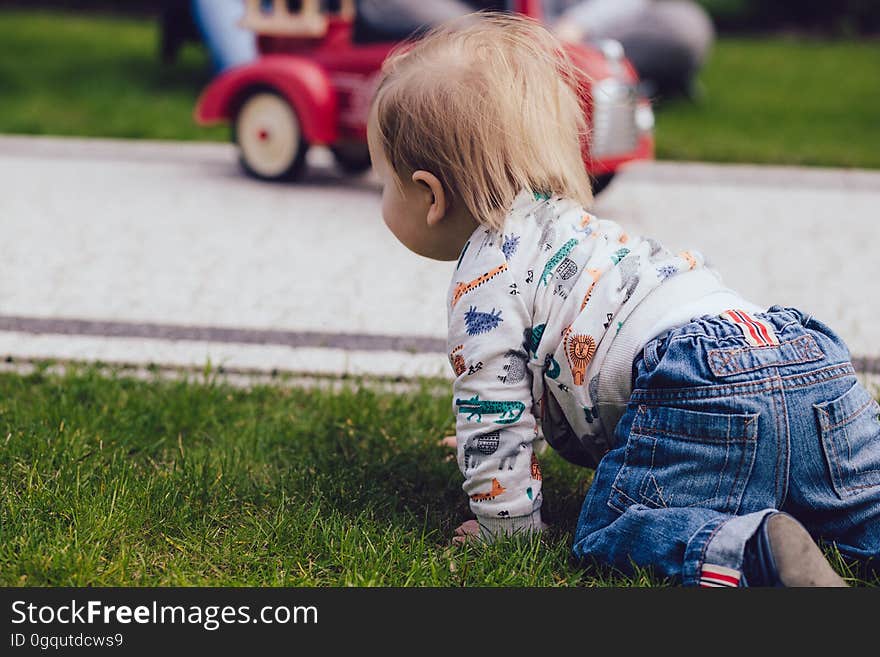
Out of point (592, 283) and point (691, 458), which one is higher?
point (592, 283)

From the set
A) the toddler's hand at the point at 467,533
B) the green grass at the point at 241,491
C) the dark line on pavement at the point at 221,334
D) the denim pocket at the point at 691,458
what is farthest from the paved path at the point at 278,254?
the denim pocket at the point at 691,458

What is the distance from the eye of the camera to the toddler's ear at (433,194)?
2127mm

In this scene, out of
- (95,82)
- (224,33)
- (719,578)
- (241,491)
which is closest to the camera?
(719,578)

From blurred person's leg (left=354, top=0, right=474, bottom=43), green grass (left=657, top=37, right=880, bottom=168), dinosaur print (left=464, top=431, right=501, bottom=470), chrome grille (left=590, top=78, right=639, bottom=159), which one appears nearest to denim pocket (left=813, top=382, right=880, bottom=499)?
dinosaur print (left=464, top=431, right=501, bottom=470)

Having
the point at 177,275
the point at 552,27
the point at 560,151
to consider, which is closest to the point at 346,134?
the point at 552,27

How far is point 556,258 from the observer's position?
6.93 ft

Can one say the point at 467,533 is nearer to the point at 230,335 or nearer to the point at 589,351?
the point at 589,351

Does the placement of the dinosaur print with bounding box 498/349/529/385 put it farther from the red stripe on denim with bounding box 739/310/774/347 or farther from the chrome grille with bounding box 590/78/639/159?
the chrome grille with bounding box 590/78/639/159

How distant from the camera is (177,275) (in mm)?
4055

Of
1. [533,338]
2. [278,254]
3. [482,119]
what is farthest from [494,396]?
[278,254]

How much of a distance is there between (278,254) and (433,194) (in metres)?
2.31

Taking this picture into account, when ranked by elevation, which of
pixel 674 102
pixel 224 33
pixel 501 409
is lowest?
pixel 674 102

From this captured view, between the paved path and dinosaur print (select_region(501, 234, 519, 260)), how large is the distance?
108 centimetres

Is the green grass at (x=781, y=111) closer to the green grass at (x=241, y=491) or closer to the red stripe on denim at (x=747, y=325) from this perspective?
the green grass at (x=241, y=491)
